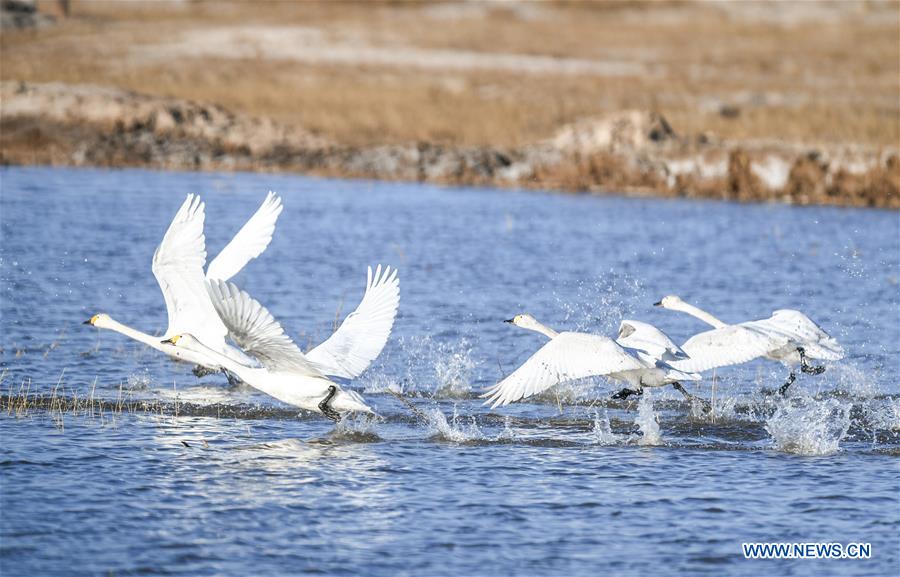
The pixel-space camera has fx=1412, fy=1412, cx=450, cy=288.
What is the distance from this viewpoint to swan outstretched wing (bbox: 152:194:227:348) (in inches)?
499

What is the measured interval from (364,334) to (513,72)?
41375 mm

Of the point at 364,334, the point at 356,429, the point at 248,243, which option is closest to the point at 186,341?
the point at 364,334

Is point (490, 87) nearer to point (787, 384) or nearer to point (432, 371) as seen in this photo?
point (432, 371)

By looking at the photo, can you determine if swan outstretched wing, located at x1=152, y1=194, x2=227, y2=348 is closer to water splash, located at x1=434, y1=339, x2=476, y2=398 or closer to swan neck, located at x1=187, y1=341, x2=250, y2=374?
swan neck, located at x1=187, y1=341, x2=250, y2=374

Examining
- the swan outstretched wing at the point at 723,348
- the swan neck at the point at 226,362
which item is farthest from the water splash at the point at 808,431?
the swan neck at the point at 226,362

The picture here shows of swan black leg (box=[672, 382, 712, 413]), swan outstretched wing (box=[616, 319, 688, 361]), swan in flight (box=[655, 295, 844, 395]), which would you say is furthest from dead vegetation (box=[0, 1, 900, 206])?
swan outstretched wing (box=[616, 319, 688, 361])

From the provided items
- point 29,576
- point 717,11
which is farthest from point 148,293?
point 717,11

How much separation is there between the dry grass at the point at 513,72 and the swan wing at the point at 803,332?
19.6 meters

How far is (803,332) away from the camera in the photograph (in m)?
12.8

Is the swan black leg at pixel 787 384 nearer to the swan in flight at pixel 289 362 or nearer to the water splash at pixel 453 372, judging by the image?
the water splash at pixel 453 372

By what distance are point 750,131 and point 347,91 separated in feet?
39.8

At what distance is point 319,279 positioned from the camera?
1977cm

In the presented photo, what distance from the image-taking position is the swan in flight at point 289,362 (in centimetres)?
1039

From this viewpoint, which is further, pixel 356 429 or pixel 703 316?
pixel 703 316
